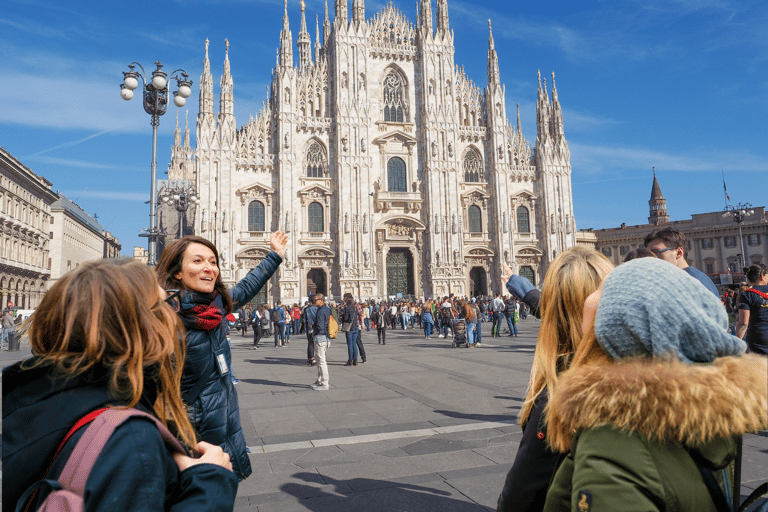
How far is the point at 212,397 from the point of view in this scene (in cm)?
262

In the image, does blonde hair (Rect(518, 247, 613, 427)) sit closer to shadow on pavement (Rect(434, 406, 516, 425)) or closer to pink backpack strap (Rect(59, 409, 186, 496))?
pink backpack strap (Rect(59, 409, 186, 496))

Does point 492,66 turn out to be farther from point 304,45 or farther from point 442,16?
point 304,45

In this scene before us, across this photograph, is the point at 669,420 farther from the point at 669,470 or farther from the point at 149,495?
the point at 149,495

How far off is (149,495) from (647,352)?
47.9 inches

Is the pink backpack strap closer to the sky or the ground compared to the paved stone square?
closer to the sky

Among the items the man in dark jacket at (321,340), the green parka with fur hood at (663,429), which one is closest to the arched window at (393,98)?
the man in dark jacket at (321,340)

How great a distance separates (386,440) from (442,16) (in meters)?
34.9

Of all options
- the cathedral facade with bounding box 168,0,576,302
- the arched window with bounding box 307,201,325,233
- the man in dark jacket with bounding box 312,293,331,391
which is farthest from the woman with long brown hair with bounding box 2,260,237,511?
the arched window with bounding box 307,201,325,233

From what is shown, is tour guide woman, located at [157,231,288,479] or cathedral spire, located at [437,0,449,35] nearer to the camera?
tour guide woman, located at [157,231,288,479]

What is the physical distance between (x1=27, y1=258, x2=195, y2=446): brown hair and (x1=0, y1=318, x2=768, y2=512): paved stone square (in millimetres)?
2696

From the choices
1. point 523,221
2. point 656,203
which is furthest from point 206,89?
point 656,203

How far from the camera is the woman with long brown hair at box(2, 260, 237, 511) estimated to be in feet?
3.69

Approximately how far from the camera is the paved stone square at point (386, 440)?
3854 millimetres

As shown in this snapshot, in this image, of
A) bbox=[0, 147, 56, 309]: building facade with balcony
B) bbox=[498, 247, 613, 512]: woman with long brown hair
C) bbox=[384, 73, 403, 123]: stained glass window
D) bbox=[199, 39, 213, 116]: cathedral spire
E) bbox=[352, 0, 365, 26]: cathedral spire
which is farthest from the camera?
bbox=[0, 147, 56, 309]: building facade with balcony
